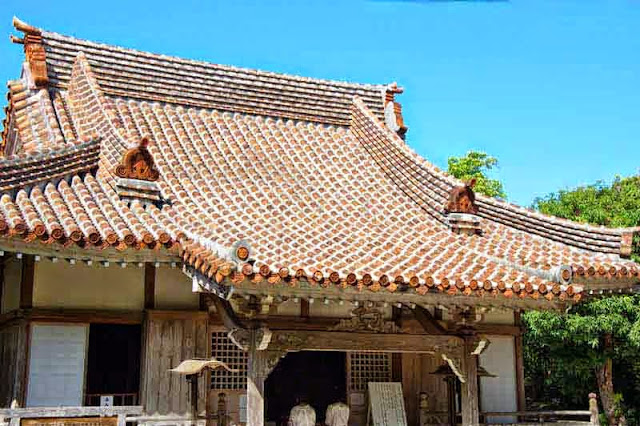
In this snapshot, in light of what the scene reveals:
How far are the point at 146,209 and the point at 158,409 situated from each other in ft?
8.19

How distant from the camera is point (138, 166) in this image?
1001 cm

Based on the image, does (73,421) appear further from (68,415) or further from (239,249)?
(239,249)

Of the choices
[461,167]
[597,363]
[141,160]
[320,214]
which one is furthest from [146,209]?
[461,167]

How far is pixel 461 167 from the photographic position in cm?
3112

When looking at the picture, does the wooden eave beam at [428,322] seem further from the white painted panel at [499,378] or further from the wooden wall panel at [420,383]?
the white painted panel at [499,378]

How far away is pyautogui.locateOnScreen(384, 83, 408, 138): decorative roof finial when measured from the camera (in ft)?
46.9

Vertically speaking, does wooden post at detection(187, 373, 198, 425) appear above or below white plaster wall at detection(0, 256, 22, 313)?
below

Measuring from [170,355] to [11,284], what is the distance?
2.35m

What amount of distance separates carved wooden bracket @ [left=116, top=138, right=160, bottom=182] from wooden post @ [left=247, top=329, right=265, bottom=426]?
2.54 metres

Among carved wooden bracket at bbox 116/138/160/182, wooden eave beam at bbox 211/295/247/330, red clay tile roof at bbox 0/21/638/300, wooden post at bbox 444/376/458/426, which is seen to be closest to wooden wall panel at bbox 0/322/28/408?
red clay tile roof at bbox 0/21/638/300

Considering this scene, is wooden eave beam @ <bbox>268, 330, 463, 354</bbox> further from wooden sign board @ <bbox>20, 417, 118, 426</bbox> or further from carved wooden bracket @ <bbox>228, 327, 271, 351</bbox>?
wooden sign board @ <bbox>20, 417, 118, 426</bbox>

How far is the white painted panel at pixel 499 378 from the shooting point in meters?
12.0

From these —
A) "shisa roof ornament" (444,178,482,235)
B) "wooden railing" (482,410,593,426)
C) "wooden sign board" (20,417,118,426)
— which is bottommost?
"wooden railing" (482,410,593,426)

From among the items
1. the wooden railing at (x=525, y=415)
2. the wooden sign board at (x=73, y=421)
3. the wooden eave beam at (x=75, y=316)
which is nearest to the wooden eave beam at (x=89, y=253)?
the wooden eave beam at (x=75, y=316)
